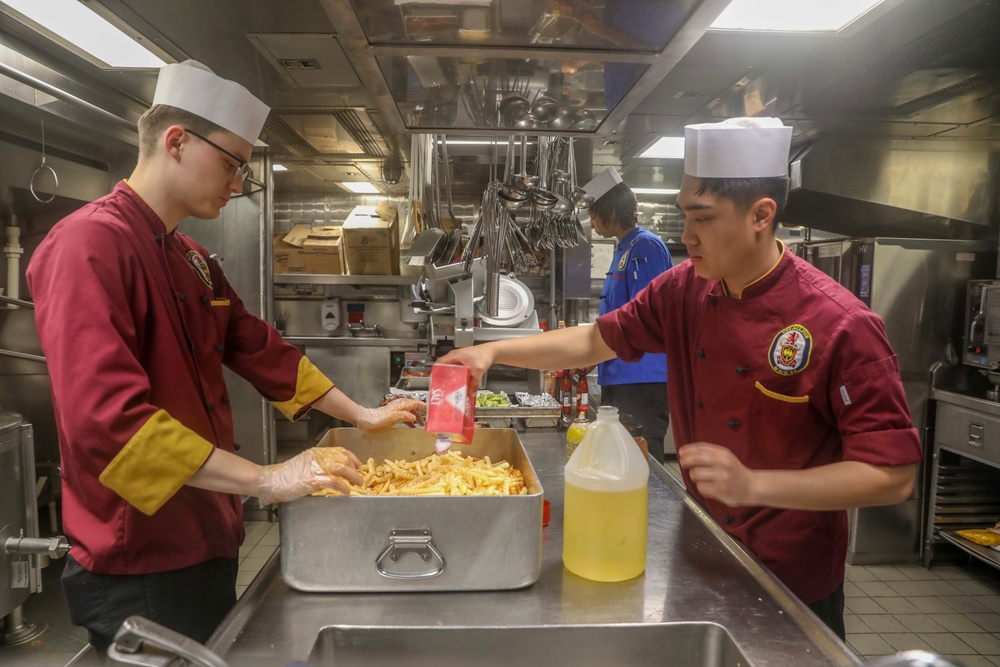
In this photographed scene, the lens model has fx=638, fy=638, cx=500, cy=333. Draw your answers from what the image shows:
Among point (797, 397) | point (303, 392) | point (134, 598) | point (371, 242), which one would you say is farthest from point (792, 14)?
point (371, 242)

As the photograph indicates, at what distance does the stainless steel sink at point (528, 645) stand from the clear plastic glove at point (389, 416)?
1.93 feet

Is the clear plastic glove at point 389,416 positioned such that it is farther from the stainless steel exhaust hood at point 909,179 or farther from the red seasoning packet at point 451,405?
the stainless steel exhaust hood at point 909,179

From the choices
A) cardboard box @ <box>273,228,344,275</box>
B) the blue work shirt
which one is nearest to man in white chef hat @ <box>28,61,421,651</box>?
the blue work shirt

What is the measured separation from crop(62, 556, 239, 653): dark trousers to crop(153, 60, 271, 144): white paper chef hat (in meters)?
1.03

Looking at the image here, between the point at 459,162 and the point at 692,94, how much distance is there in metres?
2.03

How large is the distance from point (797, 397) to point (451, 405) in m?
0.78

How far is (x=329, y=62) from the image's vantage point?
2.42m

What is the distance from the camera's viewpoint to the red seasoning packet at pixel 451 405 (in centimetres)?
131

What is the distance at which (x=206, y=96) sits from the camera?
148cm

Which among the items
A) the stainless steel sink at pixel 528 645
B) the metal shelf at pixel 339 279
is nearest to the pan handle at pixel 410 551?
the stainless steel sink at pixel 528 645

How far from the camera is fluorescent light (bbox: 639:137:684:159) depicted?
4.01 m

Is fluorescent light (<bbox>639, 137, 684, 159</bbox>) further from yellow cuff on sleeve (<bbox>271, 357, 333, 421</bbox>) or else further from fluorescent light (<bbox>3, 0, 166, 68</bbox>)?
yellow cuff on sleeve (<bbox>271, 357, 333, 421</bbox>)

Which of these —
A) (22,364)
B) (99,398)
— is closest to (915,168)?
(99,398)

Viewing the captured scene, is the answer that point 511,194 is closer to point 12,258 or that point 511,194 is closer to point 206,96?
point 206,96
